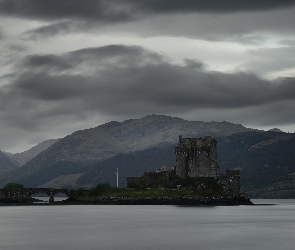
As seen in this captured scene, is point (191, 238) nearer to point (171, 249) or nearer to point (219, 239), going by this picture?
point (219, 239)

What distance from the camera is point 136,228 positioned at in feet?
470

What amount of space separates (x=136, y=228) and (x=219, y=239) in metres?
26.8

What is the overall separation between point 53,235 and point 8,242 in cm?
1511

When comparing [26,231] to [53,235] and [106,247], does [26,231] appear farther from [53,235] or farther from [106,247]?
[106,247]

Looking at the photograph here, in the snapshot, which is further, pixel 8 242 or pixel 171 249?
pixel 8 242

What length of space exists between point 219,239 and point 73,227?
37891mm

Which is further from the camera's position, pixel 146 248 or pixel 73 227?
pixel 73 227

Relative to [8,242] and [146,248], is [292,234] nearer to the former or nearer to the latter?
[146,248]

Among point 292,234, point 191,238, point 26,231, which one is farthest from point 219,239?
point 26,231

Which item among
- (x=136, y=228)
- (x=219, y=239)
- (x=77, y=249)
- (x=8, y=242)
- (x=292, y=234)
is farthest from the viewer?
(x=136, y=228)

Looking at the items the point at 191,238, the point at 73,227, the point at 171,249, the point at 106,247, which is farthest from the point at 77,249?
the point at 73,227

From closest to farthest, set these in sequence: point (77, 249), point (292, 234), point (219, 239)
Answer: point (77, 249) → point (219, 239) → point (292, 234)

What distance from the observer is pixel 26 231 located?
136m

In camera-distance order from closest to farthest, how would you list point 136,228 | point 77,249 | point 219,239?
point 77,249 → point 219,239 → point 136,228
